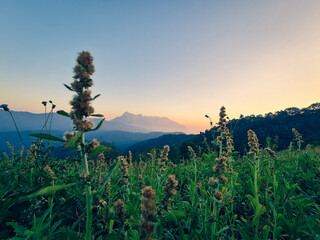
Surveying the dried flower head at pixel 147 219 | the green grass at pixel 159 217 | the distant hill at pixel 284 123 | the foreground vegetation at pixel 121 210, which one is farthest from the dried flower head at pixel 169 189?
the distant hill at pixel 284 123

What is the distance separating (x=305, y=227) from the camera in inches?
80.4

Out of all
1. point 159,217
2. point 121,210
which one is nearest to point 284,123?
point 159,217

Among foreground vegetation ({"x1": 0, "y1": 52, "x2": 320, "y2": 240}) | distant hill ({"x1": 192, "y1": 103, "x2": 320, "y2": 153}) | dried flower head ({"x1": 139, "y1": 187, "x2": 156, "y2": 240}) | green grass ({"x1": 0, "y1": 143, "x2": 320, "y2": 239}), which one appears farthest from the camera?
distant hill ({"x1": 192, "y1": 103, "x2": 320, "y2": 153})

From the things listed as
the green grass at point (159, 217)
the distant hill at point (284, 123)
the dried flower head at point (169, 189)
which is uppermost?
the distant hill at point (284, 123)

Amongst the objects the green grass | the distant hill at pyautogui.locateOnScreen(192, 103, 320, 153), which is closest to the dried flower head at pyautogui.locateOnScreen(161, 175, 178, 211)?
the green grass

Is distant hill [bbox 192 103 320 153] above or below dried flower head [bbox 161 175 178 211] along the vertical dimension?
above

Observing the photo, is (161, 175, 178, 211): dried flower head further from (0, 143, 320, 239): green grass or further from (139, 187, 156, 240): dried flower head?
(139, 187, 156, 240): dried flower head

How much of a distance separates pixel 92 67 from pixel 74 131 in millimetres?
629

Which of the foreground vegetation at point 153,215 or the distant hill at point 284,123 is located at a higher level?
the distant hill at point 284,123

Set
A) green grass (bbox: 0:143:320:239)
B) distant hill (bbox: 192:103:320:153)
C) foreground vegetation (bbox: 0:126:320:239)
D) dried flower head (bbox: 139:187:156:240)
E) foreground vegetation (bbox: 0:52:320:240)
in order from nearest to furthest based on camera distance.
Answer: dried flower head (bbox: 139:187:156:240) < foreground vegetation (bbox: 0:52:320:240) < foreground vegetation (bbox: 0:126:320:239) < green grass (bbox: 0:143:320:239) < distant hill (bbox: 192:103:320:153)

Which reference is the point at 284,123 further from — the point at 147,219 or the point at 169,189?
the point at 147,219

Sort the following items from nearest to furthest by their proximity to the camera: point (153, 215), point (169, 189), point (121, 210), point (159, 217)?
1. point (153, 215)
2. point (121, 210)
3. point (169, 189)
4. point (159, 217)

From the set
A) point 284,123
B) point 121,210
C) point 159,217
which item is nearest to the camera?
point 121,210

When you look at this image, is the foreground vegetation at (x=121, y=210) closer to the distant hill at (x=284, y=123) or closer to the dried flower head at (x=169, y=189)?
the dried flower head at (x=169, y=189)
